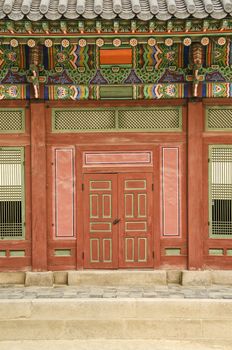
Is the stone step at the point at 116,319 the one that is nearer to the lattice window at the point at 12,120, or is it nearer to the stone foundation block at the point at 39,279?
the stone foundation block at the point at 39,279

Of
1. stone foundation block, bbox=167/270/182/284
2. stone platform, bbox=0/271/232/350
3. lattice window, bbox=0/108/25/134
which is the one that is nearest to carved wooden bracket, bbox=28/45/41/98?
lattice window, bbox=0/108/25/134

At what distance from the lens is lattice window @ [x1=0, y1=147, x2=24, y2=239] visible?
8344 millimetres

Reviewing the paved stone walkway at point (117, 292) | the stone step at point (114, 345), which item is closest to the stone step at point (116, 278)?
the paved stone walkway at point (117, 292)

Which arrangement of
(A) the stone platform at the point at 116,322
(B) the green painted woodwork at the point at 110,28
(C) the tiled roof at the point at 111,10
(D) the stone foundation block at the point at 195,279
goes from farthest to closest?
(D) the stone foundation block at the point at 195,279
(A) the stone platform at the point at 116,322
(B) the green painted woodwork at the point at 110,28
(C) the tiled roof at the point at 111,10

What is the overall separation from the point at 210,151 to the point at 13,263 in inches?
171

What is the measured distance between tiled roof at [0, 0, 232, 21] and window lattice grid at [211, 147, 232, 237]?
2650mm

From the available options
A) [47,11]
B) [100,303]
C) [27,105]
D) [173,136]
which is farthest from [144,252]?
[47,11]

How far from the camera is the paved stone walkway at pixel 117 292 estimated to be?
7559 mm

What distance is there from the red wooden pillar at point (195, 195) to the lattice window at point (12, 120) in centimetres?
320

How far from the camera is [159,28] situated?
6938 millimetres

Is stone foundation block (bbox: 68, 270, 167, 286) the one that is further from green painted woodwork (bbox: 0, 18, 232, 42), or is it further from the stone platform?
green painted woodwork (bbox: 0, 18, 232, 42)

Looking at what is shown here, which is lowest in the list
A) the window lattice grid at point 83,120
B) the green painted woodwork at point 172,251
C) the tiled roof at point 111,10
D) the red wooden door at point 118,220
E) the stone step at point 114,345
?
the stone step at point 114,345

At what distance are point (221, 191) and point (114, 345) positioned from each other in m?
3.48

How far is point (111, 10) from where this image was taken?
6750 millimetres
